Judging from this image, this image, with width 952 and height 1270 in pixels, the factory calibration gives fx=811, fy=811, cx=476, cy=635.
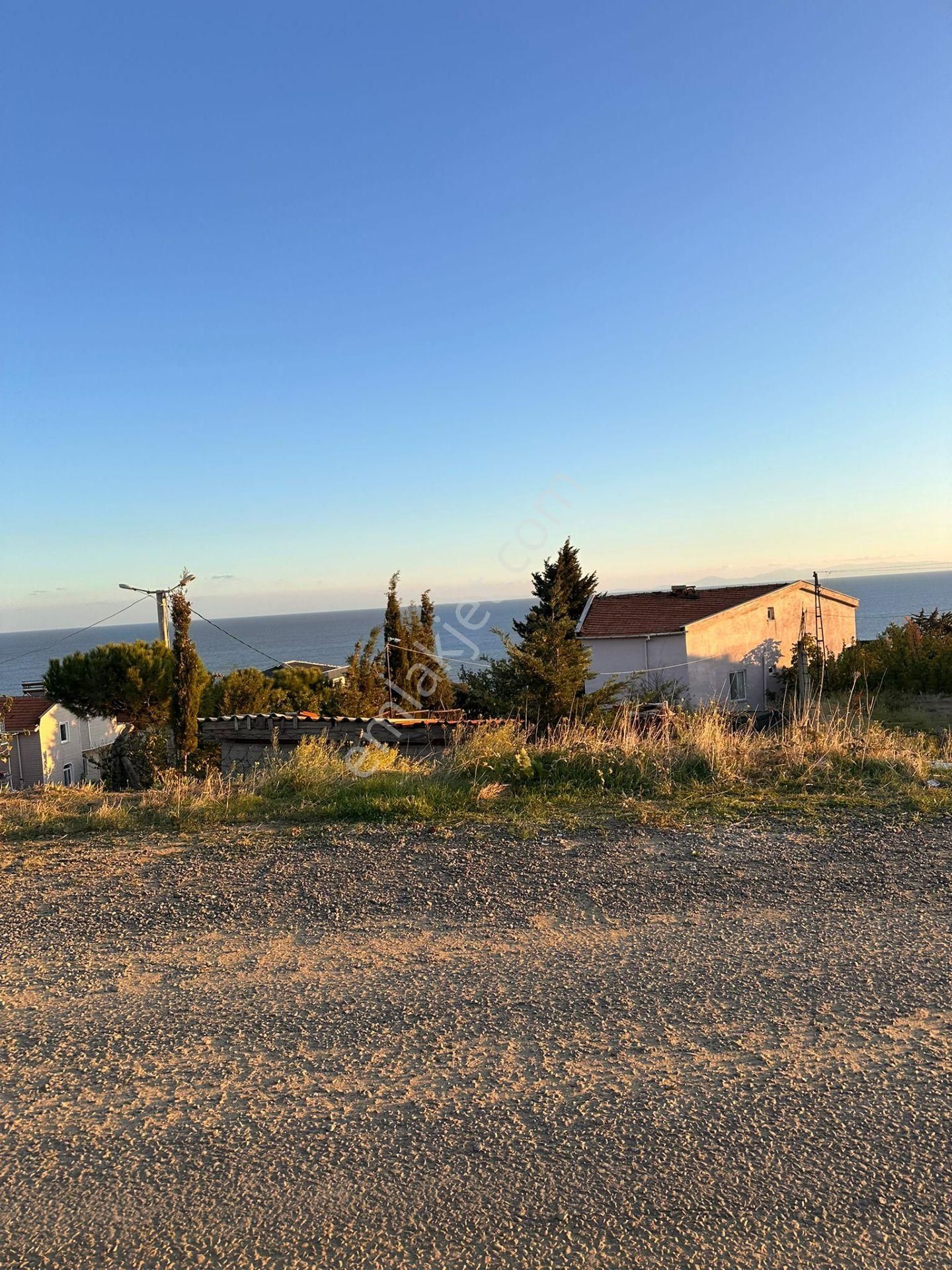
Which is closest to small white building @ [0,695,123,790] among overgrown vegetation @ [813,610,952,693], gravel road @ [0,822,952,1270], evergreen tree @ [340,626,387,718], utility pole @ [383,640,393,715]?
evergreen tree @ [340,626,387,718]

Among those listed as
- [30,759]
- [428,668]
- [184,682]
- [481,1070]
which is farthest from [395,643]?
[481,1070]

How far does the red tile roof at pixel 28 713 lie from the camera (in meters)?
39.9

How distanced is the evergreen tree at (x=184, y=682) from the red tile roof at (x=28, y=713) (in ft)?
62.4

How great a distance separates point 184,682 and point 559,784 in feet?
65.8

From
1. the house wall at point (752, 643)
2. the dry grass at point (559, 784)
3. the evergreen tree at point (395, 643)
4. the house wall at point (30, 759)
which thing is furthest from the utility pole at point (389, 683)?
the dry grass at point (559, 784)

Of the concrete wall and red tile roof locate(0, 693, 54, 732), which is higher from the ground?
the concrete wall

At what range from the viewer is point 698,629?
1323 inches

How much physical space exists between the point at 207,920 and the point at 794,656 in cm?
3395

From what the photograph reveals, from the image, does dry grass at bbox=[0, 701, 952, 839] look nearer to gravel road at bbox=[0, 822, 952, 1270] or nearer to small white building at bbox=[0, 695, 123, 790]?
gravel road at bbox=[0, 822, 952, 1270]

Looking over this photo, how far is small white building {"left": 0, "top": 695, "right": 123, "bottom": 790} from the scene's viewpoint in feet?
131

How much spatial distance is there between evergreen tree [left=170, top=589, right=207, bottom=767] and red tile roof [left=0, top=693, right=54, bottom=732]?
19.0m

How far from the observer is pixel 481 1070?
2.70 m

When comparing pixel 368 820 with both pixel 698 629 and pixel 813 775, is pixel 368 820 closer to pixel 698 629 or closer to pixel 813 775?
pixel 813 775

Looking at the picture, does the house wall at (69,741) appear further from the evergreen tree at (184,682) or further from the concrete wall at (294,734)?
the concrete wall at (294,734)
